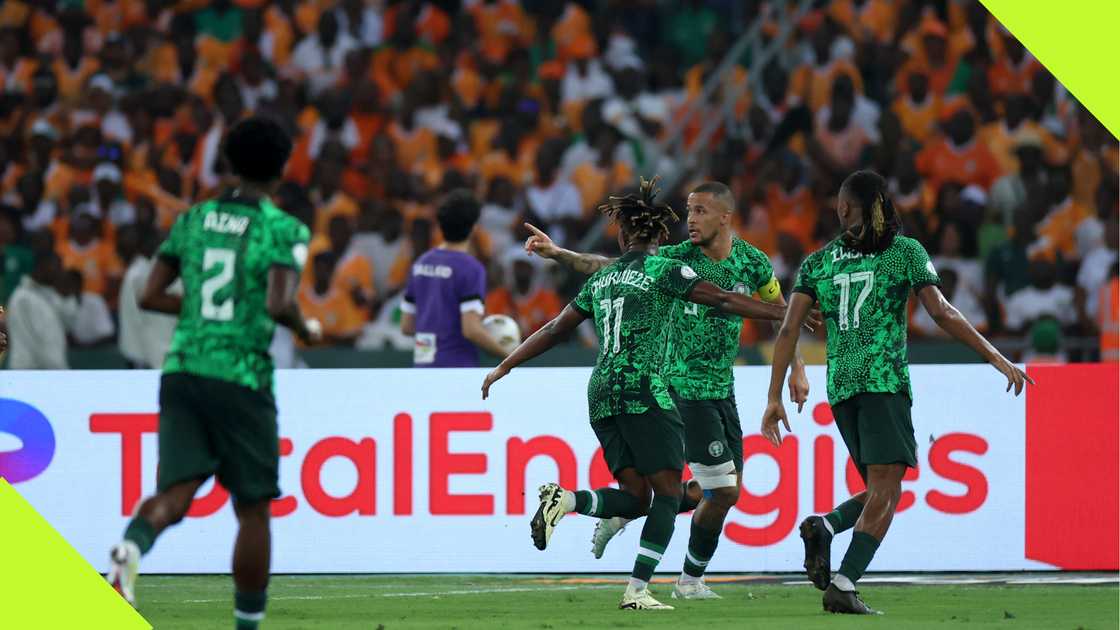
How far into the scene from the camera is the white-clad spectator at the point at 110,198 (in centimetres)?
1839

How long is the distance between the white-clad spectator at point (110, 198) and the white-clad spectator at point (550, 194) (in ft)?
13.0

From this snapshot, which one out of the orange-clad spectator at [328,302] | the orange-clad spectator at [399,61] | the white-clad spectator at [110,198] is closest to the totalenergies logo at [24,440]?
the orange-clad spectator at [328,302]

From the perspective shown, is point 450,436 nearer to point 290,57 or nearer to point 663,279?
point 663,279

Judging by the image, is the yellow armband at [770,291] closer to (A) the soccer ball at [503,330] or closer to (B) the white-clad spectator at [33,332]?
(A) the soccer ball at [503,330]

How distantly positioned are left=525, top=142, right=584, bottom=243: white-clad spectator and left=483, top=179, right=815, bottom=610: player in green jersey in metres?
8.57

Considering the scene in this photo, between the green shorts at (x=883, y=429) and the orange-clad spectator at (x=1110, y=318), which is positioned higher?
the orange-clad spectator at (x=1110, y=318)

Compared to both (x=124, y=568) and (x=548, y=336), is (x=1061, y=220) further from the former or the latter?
(x=124, y=568)

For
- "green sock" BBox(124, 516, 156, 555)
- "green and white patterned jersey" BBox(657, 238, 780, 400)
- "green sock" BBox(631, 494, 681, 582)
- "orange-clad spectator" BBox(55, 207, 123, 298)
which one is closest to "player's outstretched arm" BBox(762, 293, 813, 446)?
"green sock" BBox(631, 494, 681, 582)

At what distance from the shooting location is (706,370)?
10062 mm

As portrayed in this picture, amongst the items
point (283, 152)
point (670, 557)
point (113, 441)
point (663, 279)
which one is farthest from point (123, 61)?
point (283, 152)

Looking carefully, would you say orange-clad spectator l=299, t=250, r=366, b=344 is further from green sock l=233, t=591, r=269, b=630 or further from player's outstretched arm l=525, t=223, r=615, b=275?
green sock l=233, t=591, r=269, b=630

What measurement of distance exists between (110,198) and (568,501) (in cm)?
1049

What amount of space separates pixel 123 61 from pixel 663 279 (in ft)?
41.1

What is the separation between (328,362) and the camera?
51.3 feet
